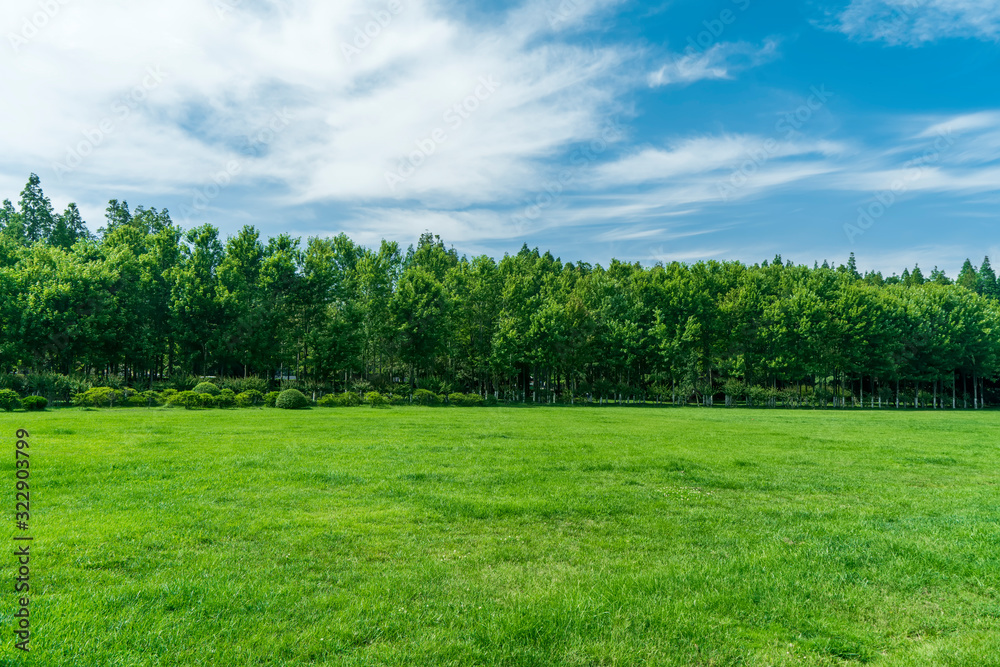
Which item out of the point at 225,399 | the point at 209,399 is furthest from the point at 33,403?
the point at 225,399

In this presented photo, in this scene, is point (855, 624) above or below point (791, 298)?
below

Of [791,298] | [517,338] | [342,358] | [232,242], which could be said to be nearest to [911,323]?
[791,298]

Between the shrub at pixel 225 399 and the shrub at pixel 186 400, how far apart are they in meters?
1.14

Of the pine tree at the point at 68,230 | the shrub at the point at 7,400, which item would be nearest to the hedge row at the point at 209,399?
the shrub at the point at 7,400

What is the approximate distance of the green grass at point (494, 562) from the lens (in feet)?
15.6

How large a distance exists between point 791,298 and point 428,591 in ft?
207

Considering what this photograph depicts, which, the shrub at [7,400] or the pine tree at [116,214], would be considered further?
the pine tree at [116,214]

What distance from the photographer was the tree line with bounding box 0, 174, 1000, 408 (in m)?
42.0

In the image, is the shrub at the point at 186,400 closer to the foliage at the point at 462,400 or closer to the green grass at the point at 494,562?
the green grass at the point at 494,562

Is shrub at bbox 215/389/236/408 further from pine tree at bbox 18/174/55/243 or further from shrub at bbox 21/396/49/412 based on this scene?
pine tree at bbox 18/174/55/243

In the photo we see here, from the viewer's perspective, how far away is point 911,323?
60438 mm

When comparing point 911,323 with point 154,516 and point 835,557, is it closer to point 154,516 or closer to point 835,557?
point 835,557

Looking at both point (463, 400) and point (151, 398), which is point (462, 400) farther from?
point (151, 398)

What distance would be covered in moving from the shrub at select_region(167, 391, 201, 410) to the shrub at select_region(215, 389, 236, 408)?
114 cm
